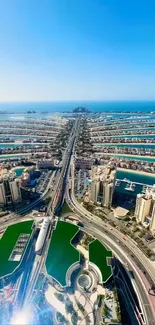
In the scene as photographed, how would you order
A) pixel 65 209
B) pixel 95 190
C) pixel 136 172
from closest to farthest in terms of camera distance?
pixel 65 209
pixel 95 190
pixel 136 172

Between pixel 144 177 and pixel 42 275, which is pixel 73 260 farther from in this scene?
pixel 144 177

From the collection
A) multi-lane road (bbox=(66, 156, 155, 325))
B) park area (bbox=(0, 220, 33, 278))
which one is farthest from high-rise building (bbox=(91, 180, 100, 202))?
park area (bbox=(0, 220, 33, 278))

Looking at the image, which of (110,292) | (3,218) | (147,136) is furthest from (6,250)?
(147,136)

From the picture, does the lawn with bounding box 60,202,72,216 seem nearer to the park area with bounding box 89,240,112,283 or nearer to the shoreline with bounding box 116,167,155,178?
the park area with bounding box 89,240,112,283

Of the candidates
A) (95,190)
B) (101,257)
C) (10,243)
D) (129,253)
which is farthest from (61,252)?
(95,190)

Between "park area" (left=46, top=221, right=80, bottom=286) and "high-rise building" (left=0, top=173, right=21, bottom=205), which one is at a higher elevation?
"high-rise building" (left=0, top=173, right=21, bottom=205)

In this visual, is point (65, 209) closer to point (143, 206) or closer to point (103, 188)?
point (103, 188)
